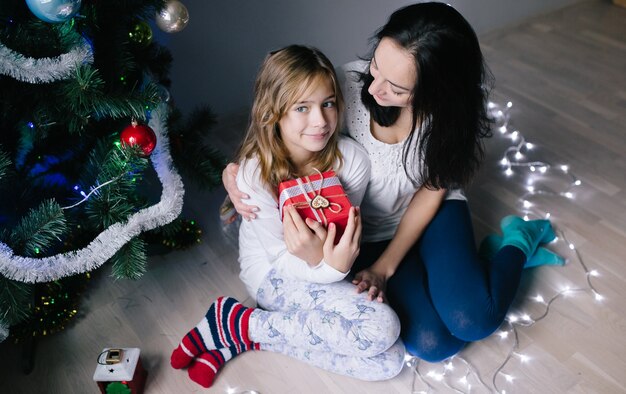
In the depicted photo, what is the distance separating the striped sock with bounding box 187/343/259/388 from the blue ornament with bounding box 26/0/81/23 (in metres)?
0.82

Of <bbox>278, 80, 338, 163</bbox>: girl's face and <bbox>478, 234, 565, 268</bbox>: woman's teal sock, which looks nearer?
<bbox>278, 80, 338, 163</bbox>: girl's face

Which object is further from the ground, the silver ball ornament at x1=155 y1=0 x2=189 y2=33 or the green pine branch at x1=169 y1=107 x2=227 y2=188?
the silver ball ornament at x1=155 y1=0 x2=189 y2=33

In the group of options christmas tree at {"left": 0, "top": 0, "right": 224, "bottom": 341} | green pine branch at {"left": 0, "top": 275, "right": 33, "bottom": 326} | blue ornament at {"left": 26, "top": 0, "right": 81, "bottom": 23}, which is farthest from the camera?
green pine branch at {"left": 0, "top": 275, "right": 33, "bottom": 326}

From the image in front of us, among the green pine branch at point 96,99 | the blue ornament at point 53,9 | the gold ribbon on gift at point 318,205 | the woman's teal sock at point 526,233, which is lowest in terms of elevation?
the woman's teal sock at point 526,233

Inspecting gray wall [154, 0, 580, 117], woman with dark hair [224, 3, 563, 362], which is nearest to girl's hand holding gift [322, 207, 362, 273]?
woman with dark hair [224, 3, 563, 362]

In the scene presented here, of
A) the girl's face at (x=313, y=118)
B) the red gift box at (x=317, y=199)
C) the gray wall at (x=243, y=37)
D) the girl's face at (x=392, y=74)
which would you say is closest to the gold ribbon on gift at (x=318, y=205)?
the red gift box at (x=317, y=199)

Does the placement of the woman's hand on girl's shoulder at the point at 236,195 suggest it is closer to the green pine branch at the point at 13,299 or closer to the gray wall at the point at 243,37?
the green pine branch at the point at 13,299

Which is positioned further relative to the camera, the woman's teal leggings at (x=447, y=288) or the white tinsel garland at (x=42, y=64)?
the woman's teal leggings at (x=447, y=288)

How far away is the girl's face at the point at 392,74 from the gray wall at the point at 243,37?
855 mm

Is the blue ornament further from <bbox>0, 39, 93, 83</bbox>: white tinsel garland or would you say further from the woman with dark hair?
the woman with dark hair

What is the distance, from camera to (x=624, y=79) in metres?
2.44

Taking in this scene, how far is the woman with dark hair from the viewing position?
118cm

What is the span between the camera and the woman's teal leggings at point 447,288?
141 cm

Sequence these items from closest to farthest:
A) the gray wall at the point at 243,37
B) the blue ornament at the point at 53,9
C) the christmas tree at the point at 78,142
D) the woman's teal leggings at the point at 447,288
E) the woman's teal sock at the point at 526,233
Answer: the blue ornament at the point at 53,9 → the christmas tree at the point at 78,142 → the woman's teal leggings at the point at 447,288 → the woman's teal sock at the point at 526,233 → the gray wall at the point at 243,37
